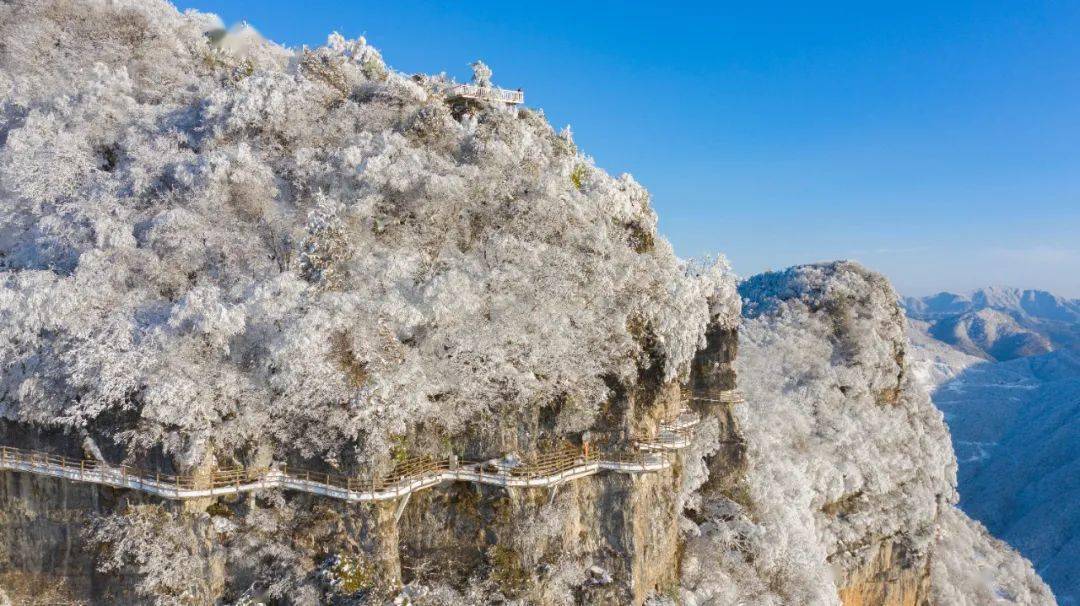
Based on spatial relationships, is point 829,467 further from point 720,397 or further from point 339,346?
point 339,346

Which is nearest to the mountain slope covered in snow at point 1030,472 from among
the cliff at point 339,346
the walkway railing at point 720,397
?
the walkway railing at point 720,397

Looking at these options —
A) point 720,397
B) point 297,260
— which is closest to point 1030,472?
point 720,397

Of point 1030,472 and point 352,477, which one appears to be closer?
point 352,477

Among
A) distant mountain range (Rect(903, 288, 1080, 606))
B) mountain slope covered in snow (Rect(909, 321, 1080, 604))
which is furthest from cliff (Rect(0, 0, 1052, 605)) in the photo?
mountain slope covered in snow (Rect(909, 321, 1080, 604))

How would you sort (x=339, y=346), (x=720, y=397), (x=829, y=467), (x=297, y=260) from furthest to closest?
(x=829, y=467), (x=720, y=397), (x=297, y=260), (x=339, y=346)

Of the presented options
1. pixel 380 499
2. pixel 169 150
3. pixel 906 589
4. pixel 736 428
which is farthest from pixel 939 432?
pixel 169 150

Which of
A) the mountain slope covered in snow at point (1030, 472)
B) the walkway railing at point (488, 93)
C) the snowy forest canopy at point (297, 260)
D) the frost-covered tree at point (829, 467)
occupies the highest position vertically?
the walkway railing at point (488, 93)

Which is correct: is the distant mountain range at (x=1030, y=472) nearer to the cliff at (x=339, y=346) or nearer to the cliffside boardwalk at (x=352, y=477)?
the cliff at (x=339, y=346)

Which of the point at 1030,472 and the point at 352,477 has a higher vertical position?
the point at 352,477

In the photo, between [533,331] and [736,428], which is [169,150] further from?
[736,428]
